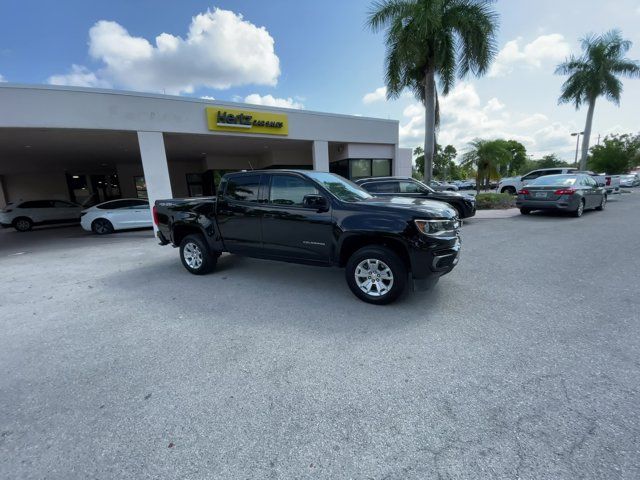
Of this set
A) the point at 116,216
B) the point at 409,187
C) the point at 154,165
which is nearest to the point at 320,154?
the point at 409,187

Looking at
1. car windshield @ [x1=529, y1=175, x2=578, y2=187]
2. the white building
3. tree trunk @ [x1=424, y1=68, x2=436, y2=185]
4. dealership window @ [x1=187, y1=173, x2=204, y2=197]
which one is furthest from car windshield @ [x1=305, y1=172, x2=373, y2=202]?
dealership window @ [x1=187, y1=173, x2=204, y2=197]

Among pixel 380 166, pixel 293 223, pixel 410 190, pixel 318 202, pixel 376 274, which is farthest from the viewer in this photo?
pixel 380 166

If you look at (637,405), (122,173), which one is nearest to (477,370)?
(637,405)

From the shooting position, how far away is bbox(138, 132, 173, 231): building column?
9.99 m

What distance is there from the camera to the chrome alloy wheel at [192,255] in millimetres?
5777

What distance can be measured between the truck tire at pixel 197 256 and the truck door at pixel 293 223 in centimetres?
139

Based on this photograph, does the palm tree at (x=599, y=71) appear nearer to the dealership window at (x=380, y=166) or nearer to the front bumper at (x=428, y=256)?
the dealership window at (x=380, y=166)

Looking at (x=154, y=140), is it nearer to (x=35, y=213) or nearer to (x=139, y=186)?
(x=35, y=213)

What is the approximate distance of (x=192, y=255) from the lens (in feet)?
19.3

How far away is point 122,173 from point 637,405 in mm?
24652

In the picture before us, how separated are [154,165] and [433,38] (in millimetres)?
12798

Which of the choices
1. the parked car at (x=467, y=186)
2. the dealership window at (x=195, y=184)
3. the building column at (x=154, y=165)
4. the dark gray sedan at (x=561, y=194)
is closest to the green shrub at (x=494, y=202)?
the dark gray sedan at (x=561, y=194)

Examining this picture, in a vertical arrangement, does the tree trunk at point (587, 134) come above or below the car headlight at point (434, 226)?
above

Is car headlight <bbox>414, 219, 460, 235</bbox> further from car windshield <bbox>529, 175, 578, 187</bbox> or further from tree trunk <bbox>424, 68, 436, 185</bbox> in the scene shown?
tree trunk <bbox>424, 68, 436, 185</bbox>
